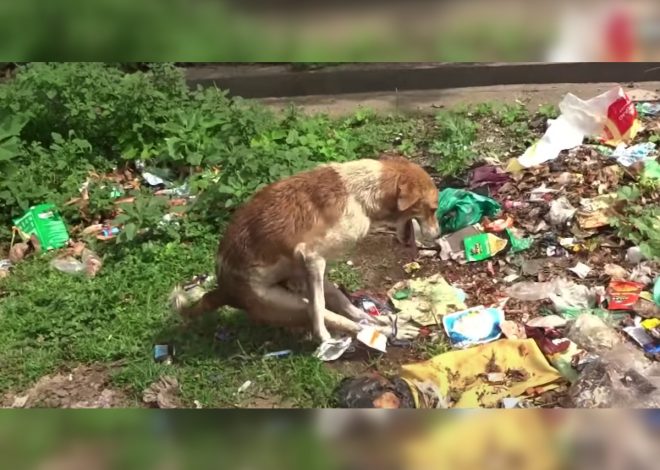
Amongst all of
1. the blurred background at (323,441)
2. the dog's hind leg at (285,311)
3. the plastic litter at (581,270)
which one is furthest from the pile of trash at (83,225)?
the blurred background at (323,441)

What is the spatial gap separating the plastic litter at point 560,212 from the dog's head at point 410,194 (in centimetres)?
110

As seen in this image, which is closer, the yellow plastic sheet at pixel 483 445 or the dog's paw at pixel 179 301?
the yellow plastic sheet at pixel 483 445

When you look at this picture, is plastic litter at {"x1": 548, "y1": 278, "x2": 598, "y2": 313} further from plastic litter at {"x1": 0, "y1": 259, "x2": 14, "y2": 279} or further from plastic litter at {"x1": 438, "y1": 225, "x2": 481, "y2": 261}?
plastic litter at {"x1": 0, "y1": 259, "x2": 14, "y2": 279}

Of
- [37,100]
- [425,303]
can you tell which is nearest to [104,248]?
[37,100]

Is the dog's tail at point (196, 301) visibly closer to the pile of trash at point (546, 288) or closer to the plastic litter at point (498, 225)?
the pile of trash at point (546, 288)

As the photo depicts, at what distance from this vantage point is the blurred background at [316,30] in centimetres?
153

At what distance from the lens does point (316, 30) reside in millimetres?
1545

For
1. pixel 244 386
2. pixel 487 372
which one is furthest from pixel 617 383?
pixel 244 386

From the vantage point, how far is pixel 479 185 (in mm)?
4910

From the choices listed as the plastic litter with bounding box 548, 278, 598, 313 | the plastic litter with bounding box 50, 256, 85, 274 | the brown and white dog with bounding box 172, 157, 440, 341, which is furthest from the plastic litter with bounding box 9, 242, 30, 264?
the plastic litter with bounding box 548, 278, 598, 313

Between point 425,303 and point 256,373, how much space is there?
39.2 inches

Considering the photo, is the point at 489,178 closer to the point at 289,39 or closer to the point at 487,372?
the point at 487,372

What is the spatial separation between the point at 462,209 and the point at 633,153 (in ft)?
4.37

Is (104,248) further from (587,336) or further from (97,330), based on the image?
(587,336)
